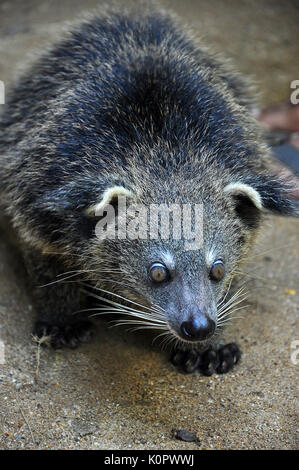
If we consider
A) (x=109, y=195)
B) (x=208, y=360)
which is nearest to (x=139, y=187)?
(x=109, y=195)

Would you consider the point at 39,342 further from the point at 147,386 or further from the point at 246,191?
the point at 246,191

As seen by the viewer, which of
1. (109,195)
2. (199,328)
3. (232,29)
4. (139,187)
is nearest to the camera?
(199,328)

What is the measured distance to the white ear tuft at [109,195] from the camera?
452cm

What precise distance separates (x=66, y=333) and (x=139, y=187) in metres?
1.70

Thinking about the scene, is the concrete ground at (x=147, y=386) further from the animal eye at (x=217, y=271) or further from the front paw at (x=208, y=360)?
the animal eye at (x=217, y=271)

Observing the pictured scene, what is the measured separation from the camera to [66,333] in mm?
5516

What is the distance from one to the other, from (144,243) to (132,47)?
2.22 m

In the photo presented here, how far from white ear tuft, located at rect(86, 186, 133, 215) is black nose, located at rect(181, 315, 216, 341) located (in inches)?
42.5

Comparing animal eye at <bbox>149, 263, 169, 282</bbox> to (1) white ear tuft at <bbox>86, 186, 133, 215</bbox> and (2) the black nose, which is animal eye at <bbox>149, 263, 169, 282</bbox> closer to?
(2) the black nose

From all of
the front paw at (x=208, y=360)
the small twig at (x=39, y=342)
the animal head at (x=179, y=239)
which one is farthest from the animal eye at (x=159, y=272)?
the small twig at (x=39, y=342)

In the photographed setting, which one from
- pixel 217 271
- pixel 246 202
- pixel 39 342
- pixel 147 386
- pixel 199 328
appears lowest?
pixel 147 386
